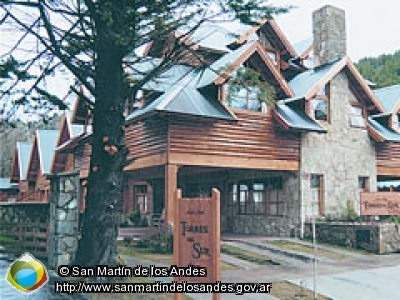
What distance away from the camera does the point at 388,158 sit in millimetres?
19391


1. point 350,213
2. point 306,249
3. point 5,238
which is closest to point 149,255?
point 5,238

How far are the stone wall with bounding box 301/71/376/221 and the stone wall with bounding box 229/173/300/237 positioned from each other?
0.29 metres

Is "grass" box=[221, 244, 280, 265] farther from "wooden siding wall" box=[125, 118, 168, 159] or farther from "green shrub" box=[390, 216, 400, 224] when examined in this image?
"green shrub" box=[390, 216, 400, 224]

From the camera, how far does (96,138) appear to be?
8.66m

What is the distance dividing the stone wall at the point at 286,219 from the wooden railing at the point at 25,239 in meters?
9.23

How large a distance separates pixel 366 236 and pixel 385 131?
6.43m

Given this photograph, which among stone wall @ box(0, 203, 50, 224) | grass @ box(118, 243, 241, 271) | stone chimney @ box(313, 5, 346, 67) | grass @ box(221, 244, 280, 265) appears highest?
stone chimney @ box(313, 5, 346, 67)

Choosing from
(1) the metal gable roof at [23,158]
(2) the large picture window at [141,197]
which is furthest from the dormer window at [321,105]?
(1) the metal gable roof at [23,158]

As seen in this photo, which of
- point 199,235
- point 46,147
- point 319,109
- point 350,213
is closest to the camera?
point 199,235

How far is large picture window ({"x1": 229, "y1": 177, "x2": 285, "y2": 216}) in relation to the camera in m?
17.3

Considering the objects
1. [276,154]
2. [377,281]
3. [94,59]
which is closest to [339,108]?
[276,154]

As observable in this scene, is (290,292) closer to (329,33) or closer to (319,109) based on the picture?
(319,109)

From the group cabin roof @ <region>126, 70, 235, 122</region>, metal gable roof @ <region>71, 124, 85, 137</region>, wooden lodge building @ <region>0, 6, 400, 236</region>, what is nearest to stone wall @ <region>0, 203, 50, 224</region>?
wooden lodge building @ <region>0, 6, 400, 236</region>

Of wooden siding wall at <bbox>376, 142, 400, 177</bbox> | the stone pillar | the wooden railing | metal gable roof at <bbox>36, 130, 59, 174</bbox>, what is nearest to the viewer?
Answer: the stone pillar
